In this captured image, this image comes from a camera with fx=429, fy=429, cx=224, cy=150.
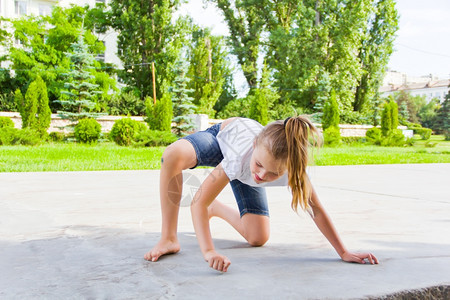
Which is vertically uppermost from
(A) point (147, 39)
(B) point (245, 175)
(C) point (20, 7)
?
(C) point (20, 7)

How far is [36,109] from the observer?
46.5 feet

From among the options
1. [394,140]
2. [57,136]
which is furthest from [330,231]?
[394,140]

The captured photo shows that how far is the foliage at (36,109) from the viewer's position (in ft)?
46.2

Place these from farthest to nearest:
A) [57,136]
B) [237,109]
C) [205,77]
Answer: [237,109], [205,77], [57,136]

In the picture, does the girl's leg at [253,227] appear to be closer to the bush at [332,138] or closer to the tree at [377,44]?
the bush at [332,138]

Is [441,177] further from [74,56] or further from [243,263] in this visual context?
[74,56]

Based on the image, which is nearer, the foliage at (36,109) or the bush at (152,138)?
the bush at (152,138)

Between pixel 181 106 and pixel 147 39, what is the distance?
7986 millimetres

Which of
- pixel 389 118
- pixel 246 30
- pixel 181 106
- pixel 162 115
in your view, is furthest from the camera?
pixel 246 30

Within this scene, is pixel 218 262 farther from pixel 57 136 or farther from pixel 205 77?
pixel 205 77

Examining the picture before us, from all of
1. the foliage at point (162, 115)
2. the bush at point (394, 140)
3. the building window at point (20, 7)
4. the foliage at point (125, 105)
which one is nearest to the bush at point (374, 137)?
the bush at point (394, 140)

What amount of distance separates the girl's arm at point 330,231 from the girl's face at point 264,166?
0.22m

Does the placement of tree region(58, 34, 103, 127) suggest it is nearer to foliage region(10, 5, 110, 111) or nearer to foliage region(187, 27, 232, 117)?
foliage region(10, 5, 110, 111)

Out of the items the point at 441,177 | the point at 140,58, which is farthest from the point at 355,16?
the point at 441,177
